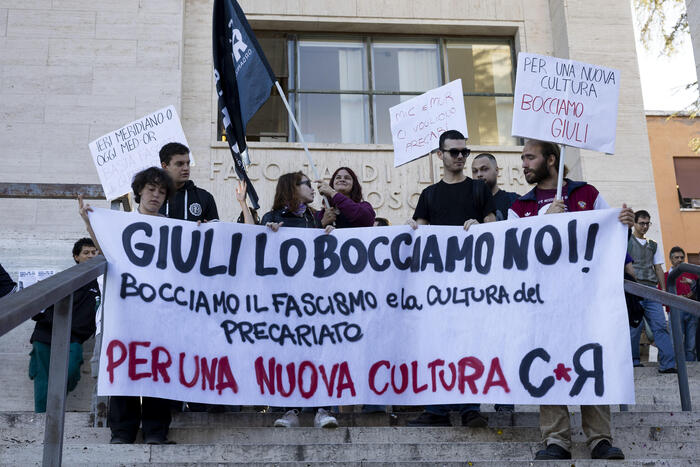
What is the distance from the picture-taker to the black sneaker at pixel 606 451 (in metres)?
4.48

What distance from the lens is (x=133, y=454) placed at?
461 centimetres

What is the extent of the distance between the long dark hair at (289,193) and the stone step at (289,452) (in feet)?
6.69

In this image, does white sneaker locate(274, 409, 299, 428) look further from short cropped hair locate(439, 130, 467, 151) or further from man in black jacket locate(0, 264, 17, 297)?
man in black jacket locate(0, 264, 17, 297)

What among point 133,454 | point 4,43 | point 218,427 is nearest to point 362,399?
point 218,427

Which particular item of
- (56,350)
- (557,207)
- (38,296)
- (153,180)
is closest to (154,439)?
(56,350)

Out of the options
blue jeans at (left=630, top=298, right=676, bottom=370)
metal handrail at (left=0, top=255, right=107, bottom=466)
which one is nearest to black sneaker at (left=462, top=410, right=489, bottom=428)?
metal handrail at (left=0, top=255, right=107, bottom=466)

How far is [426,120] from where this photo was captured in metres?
8.80

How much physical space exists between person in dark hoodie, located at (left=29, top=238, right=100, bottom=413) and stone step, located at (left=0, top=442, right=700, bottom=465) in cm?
196

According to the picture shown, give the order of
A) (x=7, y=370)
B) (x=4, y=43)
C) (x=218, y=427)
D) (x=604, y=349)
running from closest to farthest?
(x=604, y=349)
(x=218, y=427)
(x=7, y=370)
(x=4, y=43)

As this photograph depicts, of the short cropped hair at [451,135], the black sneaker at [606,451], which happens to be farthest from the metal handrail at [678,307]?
the short cropped hair at [451,135]

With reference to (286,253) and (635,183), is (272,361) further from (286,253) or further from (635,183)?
(635,183)

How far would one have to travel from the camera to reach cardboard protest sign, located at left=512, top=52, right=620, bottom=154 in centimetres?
574

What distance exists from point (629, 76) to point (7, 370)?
9.37 meters

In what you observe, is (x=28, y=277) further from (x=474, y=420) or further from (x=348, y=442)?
(x=474, y=420)
